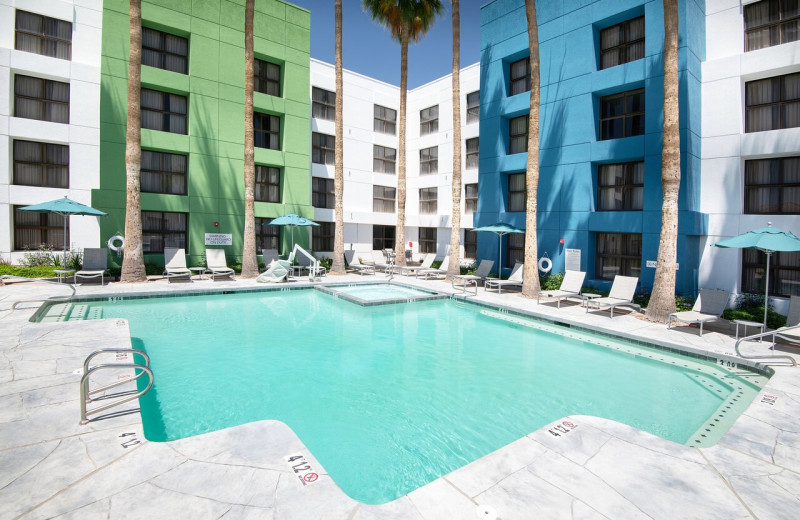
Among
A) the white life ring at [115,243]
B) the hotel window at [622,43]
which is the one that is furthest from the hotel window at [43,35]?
the hotel window at [622,43]

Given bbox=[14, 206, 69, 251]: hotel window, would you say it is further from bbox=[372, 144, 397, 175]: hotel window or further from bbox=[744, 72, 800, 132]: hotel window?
bbox=[744, 72, 800, 132]: hotel window

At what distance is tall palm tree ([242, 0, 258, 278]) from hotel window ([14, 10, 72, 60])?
23.6ft

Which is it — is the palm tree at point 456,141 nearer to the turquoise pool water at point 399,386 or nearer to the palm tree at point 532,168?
the palm tree at point 532,168

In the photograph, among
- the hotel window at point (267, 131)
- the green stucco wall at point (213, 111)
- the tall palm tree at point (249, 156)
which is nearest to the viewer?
the tall palm tree at point (249, 156)

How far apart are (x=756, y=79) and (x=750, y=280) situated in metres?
6.21

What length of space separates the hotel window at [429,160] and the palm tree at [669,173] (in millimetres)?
16950

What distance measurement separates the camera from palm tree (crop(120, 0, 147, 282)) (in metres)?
15.2

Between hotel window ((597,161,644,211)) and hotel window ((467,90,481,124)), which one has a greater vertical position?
hotel window ((467,90,481,124))

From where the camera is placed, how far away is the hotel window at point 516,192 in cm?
1901

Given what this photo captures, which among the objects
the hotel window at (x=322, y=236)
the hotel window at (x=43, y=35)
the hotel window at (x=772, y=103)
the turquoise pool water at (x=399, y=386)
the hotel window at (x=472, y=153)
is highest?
the hotel window at (x=43, y=35)

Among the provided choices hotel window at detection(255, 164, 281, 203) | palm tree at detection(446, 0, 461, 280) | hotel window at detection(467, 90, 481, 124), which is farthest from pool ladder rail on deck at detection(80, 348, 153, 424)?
hotel window at detection(467, 90, 481, 124)

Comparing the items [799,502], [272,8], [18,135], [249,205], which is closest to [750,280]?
[799,502]

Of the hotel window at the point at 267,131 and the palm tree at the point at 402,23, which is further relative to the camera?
the hotel window at the point at 267,131

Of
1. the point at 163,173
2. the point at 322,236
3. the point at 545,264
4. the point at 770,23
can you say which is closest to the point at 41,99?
the point at 163,173
